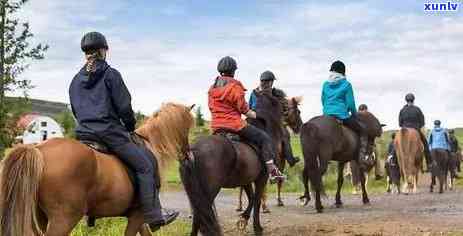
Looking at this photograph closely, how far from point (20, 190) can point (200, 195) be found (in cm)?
367

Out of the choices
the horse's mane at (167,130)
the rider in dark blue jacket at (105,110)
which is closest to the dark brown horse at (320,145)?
the horse's mane at (167,130)

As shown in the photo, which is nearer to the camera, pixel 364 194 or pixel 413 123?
pixel 364 194

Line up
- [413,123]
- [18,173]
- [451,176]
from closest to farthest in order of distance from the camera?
[18,173], [413,123], [451,176]

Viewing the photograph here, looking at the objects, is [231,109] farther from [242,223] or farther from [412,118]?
[412,118]

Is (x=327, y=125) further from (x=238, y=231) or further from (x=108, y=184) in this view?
(x=108, y=184)

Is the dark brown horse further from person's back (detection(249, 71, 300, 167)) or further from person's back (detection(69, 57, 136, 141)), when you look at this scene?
person's back (detection(69, 57, 136, 141))

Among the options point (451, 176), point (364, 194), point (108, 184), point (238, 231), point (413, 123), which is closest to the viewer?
point (108, 184)

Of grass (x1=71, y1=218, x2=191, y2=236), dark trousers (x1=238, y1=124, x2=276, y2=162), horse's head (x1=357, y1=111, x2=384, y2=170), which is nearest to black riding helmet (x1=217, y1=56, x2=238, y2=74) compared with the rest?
dark trousers (x1=238, y1=124, x2=276, y2=162)

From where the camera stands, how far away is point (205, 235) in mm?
10391

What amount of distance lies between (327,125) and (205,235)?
5.38 meters

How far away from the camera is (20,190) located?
282 inches

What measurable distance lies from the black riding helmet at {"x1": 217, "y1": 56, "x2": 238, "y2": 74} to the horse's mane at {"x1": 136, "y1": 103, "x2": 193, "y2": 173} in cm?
219

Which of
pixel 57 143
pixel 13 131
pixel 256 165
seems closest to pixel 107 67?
pixel 57 143

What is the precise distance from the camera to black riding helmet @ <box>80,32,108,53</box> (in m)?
8.28
